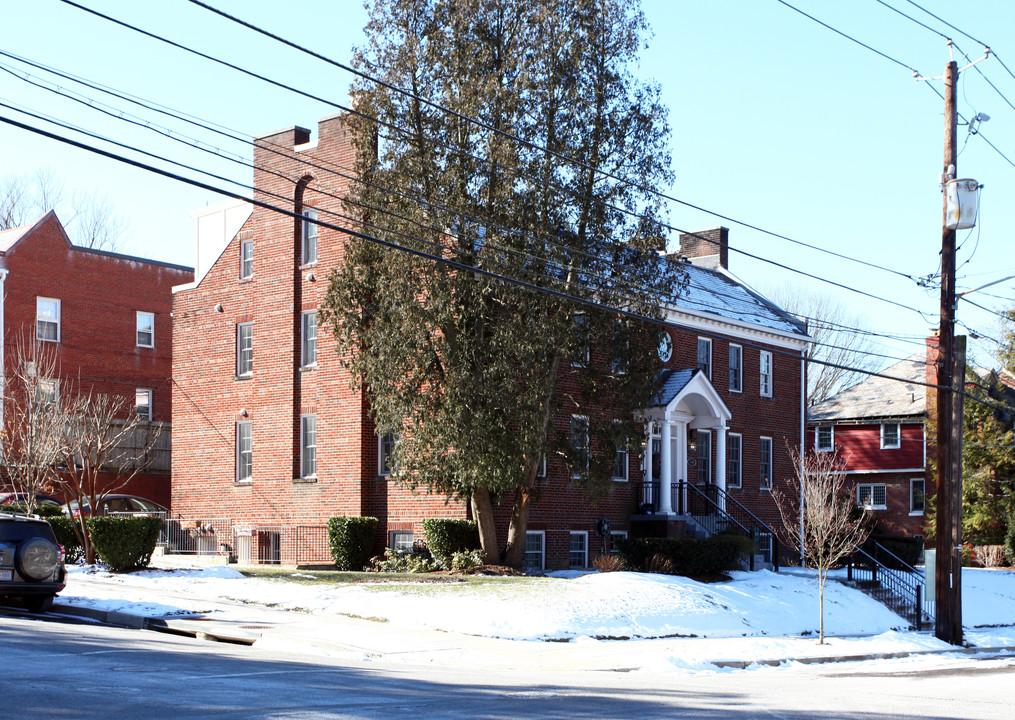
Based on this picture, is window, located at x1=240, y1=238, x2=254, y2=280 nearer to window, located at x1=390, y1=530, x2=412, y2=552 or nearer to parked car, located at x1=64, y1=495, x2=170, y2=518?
parked car, located at x1=64, y1=495, x2=170, y2=518

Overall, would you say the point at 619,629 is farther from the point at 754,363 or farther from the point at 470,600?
the point at 754,363

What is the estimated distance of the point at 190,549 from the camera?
1357 inches

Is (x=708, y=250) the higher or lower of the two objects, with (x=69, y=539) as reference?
higher

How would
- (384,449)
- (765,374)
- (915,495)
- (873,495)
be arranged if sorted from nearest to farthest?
(384,449)
(765,374)
(915,495)
(873,495)

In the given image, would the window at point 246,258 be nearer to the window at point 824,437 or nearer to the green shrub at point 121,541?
the green shrub at point 121,541

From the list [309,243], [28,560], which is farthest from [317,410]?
[28,560]

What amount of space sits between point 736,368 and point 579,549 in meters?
9.32

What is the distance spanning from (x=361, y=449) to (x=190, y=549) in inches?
324

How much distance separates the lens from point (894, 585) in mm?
29031

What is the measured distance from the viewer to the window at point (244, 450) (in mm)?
33406

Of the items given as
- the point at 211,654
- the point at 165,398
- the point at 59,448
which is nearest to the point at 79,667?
the point at 211,654

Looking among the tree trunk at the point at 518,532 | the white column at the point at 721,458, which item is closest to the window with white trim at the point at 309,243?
the tree trunk at the point at 518,532

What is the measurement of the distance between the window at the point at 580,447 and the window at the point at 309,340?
9389 millimetres

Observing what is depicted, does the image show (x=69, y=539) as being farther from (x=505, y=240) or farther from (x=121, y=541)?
(x=505, y=240)
